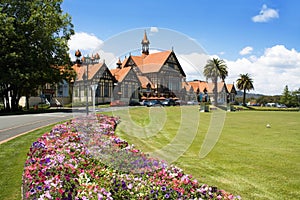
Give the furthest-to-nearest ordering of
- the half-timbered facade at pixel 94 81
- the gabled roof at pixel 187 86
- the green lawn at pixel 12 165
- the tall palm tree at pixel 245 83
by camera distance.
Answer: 1. the tall palm tree at pixel 245 83
2. the half-timbered facade at pixel 94 81
3. the gabled roof at pixel 187 86
4. the green lawn at pixel 12 165

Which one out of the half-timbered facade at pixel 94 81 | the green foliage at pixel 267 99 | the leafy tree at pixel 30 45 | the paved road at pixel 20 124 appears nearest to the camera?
the half-timbered facade at pixel 94 81

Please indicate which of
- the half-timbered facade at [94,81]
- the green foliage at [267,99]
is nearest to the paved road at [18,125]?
the half-timbered facade at [94,81]

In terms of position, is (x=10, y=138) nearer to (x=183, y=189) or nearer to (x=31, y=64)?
(x=183, y=189)

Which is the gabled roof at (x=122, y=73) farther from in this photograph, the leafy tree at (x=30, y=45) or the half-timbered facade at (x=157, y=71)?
the leafy tree at (x=30, y=45)

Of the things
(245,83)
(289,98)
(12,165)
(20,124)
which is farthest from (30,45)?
(289,98)

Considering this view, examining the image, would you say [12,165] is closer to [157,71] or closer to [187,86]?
[157,71]

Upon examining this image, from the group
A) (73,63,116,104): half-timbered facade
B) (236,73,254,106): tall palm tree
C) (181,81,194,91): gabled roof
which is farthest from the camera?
(236,73,254,106): tall palm tree

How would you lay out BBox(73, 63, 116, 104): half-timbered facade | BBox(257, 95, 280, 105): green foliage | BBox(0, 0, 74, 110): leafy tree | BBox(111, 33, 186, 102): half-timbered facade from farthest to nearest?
1. BBox(257, 95, 280, 105): green foliage
2. BBox(0, 0, 74, 110): leafy tree
3. BBox(73, 63, 116, 104): half-timbered facade
4. BBox(111, 33, 186, 102): half-timbered facade

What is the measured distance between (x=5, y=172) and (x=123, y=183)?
418cm

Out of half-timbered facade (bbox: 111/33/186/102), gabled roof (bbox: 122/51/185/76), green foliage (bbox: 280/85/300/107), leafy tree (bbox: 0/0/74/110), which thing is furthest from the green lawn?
green foliage (bbox: 280/85/300/107)

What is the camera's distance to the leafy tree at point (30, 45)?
3023 centimetres

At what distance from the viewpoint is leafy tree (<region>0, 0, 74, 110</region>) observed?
30.2m

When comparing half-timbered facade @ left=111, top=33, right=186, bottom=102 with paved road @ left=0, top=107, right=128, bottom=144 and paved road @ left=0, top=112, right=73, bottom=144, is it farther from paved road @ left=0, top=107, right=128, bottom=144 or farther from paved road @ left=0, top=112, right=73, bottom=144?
paved road @ left=0, top=112, right=73, bottom=144

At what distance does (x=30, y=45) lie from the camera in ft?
110
